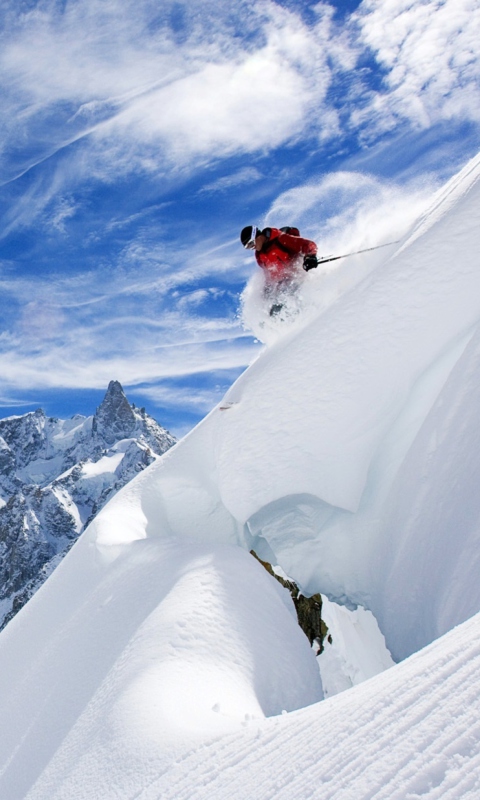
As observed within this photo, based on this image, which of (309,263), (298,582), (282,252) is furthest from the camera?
(282,252)

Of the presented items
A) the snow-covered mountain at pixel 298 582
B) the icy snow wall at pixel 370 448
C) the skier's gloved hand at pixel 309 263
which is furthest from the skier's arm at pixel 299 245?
the icy snow wall at pixel 370 448

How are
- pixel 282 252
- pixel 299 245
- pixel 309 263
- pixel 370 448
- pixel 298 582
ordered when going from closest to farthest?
pixel 370 448, pixel 298 582, pixel 309 263, pixel 299 245, pixel 282 252

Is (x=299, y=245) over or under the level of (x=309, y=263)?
over

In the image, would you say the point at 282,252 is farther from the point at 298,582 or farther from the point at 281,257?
the point at 298,582

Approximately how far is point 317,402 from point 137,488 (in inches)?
121

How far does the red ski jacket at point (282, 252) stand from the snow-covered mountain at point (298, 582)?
535 millimetres

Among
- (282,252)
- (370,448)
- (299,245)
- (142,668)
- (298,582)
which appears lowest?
(142,668)

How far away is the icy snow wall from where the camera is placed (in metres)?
5.15

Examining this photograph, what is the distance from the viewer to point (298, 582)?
6848mm

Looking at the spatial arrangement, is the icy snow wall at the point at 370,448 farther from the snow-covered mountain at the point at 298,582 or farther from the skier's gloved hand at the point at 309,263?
the skier's gloved hand at the point at 309,263

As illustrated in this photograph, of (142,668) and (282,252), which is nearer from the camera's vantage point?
(142,668)

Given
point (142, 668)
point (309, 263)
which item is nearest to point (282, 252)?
point (309, 263)

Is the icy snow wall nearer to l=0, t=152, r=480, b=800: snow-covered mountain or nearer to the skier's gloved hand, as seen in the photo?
l=0, t=152, r=480, b=800: snow-covered mountain

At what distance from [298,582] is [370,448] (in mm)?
1879
